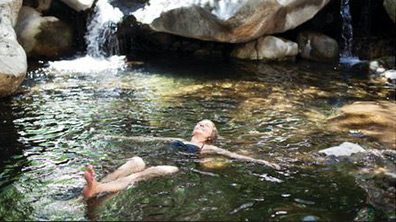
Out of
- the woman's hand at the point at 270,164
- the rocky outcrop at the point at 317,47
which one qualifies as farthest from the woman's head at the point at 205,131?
the rocky outcrop at the point at 317,47

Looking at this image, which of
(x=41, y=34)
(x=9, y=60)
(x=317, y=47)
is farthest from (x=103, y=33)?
(x=317, y=47)

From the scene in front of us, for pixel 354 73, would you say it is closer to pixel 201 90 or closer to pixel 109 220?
pixel 201 90

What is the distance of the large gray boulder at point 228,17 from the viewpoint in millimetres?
12883

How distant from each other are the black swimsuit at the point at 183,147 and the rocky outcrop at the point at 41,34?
389 inches

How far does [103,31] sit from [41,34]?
2232 millimetres

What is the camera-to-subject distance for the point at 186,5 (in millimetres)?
13508

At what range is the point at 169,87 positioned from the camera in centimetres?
1114

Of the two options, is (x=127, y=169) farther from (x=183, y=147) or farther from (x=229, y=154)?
(x=229, y=154)

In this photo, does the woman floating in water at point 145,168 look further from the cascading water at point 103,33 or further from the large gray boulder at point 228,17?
the cascading water at point 103,33

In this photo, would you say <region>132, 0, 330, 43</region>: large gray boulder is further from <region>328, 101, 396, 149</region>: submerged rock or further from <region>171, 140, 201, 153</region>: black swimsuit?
<region>171, 140, 201, 153</region>: black swimsuit

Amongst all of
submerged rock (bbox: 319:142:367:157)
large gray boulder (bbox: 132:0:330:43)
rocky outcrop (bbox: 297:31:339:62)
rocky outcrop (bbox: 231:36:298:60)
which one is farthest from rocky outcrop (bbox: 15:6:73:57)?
submerged rock (bbox: 319:142:367:157)

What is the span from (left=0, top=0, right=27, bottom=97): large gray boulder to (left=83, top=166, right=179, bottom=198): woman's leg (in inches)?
201

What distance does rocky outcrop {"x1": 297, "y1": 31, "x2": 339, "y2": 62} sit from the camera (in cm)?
1517

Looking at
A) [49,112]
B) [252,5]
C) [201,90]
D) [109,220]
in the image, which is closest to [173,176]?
[109,220]
